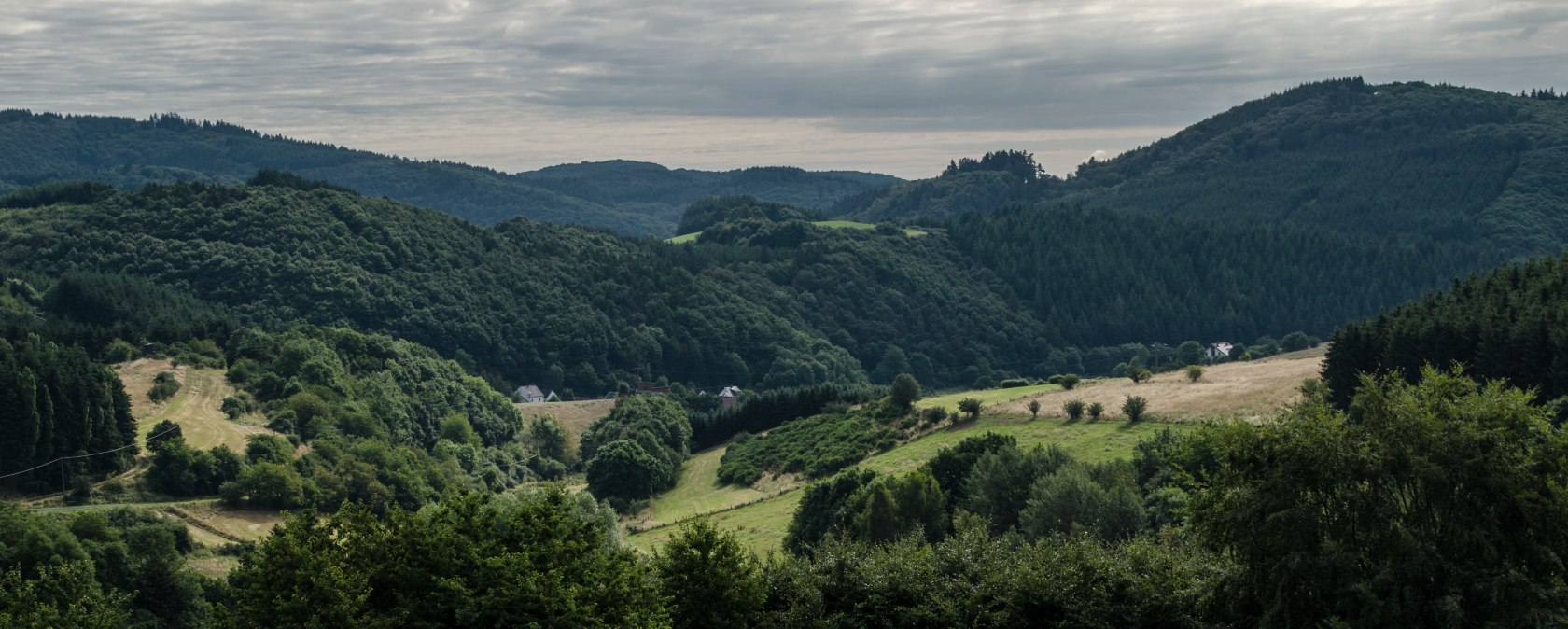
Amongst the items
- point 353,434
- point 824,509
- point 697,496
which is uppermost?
point 824,509

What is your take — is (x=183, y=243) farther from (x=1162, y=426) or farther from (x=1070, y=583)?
(x=1070, y=583)

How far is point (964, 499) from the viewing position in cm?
6731

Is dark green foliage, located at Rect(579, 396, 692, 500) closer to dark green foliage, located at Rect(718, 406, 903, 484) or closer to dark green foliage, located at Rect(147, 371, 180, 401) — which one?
dark green foliage, located at Rect(718, 406, 903, 484)

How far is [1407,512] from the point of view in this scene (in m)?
31.9

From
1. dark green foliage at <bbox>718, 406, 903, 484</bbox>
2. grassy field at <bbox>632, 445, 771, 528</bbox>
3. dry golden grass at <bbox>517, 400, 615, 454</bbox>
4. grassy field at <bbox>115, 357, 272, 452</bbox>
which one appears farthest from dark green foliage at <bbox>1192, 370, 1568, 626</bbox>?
dry golden grass at <bbox>517, 400, 615, 454</bbox>

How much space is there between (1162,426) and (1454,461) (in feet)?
148

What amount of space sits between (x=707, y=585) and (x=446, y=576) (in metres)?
7.07

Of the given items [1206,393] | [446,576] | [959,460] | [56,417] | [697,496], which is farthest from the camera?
[697,496]

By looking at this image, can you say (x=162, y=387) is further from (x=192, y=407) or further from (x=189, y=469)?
(x=189, y=469)

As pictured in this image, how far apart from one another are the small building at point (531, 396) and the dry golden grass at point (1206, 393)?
342 feet

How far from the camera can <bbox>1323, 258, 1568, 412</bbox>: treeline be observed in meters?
64.1

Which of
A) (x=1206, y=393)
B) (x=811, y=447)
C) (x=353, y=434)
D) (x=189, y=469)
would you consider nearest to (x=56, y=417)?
(x=189, y=469)

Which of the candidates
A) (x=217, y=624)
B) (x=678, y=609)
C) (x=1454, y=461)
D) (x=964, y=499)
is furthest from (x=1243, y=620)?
(x=964, y=499)

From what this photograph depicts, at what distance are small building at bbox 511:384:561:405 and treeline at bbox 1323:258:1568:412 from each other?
12706 centimetres
